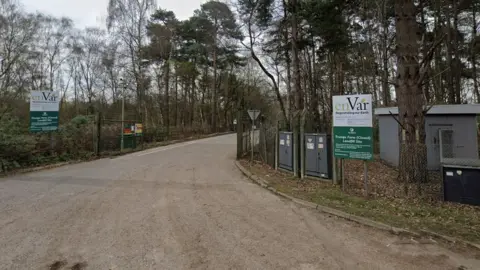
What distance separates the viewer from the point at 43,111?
11.8 meters

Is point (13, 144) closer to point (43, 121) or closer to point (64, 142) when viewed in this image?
point (43, 121)

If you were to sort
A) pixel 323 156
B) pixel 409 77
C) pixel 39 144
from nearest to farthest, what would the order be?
pixel 409 77 < pixel 323 156 < pixel 39 144

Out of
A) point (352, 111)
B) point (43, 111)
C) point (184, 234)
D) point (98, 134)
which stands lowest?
→ point (184, 234)

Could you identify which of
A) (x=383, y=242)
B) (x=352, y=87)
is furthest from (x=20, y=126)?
(x=352, y=87)

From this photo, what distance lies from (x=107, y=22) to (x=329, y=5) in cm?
2318

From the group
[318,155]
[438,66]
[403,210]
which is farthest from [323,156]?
[438,66]

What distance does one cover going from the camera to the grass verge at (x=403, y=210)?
4.42 m

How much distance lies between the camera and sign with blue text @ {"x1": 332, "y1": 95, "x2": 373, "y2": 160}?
6.41 meters

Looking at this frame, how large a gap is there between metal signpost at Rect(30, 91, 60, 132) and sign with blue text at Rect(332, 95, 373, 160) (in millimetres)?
11689

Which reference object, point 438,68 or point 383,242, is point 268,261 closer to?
point 383,242

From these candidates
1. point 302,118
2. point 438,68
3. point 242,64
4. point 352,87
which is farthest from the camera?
point 242,64

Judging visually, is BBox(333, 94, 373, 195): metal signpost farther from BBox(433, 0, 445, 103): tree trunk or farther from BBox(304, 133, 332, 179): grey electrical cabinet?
BBox(433, 0, 445, 103): tree trunk

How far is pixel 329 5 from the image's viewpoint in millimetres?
9797

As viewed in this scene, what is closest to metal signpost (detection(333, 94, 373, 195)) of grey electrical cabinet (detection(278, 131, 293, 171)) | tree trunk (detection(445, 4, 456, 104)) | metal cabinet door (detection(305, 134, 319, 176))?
metal cabinet door (detection(305, 134, 319, 176))
